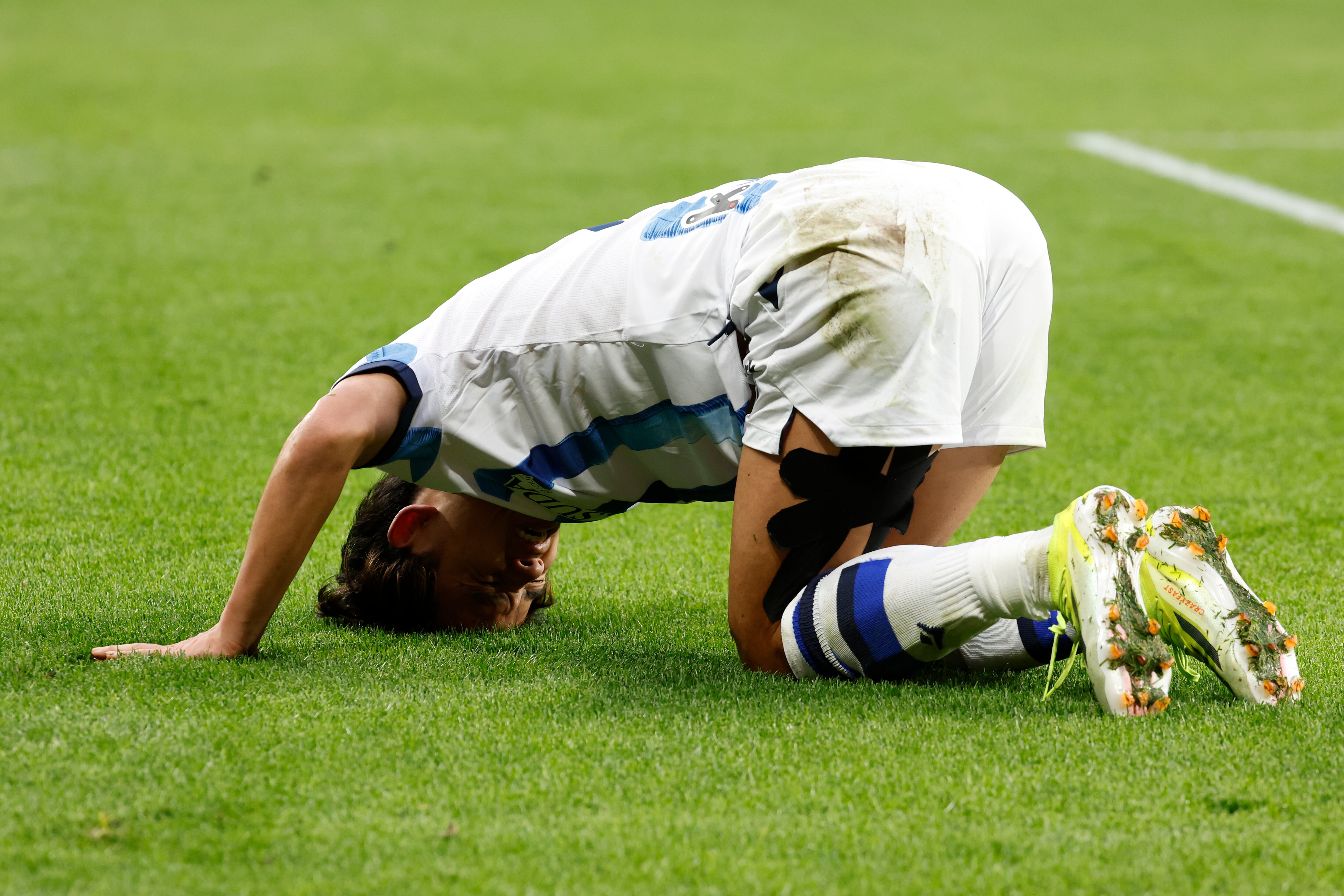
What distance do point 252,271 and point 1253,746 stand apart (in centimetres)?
465

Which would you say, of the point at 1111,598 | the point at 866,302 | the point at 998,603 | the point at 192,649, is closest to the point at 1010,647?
the point at 998,603

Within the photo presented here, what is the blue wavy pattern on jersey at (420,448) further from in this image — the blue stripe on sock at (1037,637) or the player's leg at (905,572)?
the blue stripe on sock at (1037,637)

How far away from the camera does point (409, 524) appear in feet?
7.77

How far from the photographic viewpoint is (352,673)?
2.12 metres

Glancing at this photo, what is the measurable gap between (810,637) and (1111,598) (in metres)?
0.45

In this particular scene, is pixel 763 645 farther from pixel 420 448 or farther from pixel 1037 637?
pixel 420 448

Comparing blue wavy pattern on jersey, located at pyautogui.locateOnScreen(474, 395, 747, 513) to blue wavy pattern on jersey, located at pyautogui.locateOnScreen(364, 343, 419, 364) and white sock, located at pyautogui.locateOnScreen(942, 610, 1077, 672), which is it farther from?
white sock, located at pyautogui.locateOnScreen(942, 610, 1077, 672)

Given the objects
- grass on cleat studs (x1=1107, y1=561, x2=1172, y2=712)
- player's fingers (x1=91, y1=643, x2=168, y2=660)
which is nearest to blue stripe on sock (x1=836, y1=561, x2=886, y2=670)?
grass on cleat studs (x1=1107, y1=561, x2=1172, y2=712)

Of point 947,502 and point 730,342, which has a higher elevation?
point 730,342

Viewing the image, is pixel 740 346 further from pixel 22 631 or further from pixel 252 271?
pixel 252 271

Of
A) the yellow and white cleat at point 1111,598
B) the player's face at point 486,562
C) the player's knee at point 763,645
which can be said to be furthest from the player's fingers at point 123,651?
the yellow and white cleat at point 1111,598

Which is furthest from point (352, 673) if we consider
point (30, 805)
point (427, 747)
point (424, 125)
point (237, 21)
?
point (237, 21)

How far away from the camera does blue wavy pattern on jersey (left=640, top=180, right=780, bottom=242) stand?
215 cm

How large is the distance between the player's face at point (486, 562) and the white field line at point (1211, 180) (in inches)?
212
